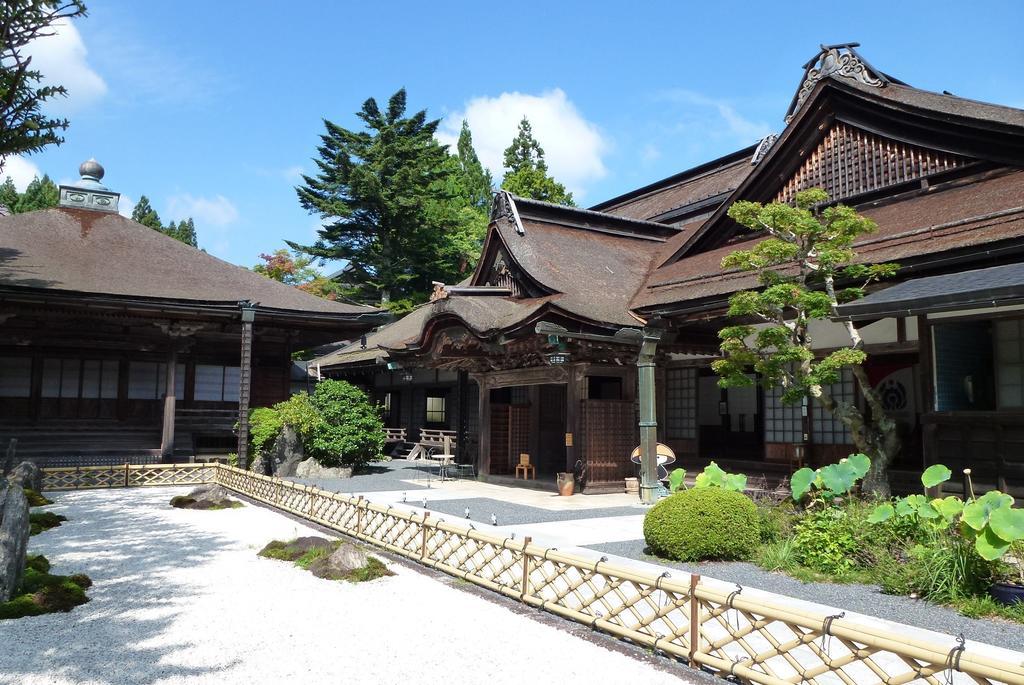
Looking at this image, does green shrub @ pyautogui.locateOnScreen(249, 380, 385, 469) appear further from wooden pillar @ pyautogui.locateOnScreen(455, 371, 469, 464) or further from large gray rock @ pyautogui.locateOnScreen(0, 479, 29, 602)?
large gray rock @ pyautogui.locateOnScreen(0, 479, 29, 602)

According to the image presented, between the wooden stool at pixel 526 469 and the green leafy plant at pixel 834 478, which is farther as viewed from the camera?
the wooden stool at pixel 526 469

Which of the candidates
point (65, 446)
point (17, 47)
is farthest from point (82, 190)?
point (17, 47)

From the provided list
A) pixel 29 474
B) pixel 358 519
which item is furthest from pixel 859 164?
pixel 29 474

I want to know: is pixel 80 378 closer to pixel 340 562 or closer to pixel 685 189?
pixel 340 562

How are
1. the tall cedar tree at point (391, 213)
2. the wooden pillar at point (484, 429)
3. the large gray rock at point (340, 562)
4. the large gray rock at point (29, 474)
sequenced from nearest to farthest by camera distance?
1. the large gray rock at point (340, 562)
2. the large gray rock at point (29, 474)
3. the wooden pillar at point (484, 429)
4. the tall cedar tree at point (391, 213)

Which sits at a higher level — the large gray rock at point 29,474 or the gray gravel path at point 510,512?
the large gray rock at point 29,474

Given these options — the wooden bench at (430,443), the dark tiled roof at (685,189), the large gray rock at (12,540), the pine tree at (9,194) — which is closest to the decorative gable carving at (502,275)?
the wooden bench at (430,443)

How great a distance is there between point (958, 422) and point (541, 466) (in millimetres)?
11114

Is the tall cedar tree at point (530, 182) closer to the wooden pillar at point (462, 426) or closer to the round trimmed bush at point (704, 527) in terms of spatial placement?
the wooden pillar at point (462, 426)

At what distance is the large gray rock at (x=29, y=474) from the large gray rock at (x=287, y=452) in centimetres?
544

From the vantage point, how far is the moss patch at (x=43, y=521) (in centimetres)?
1102

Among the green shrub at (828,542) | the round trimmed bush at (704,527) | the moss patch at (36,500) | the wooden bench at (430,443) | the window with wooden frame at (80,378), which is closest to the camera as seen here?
the green shrub at (828,542)

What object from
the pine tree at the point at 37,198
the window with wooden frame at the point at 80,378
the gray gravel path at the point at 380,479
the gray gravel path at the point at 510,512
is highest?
the pine tree at the point at 37,198

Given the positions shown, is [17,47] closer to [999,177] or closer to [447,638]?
[447,638]
